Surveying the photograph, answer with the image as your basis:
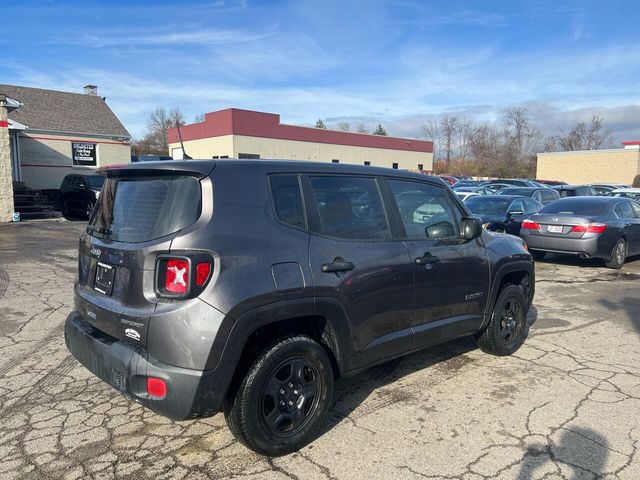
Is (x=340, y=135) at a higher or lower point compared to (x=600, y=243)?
higher

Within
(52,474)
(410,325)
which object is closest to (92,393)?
(52,474)

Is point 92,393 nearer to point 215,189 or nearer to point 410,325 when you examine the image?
point 215,189

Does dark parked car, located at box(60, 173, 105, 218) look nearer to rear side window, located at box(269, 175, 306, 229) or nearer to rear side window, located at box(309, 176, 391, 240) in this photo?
rear side window, located at box(309, 176, 391, 240)

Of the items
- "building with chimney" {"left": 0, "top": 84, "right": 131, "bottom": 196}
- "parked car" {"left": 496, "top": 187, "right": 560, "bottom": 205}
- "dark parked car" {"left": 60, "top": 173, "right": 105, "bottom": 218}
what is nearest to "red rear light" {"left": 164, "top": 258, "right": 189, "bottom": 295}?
"parked car" {"left": 496, "top": 187, "right": 560, "bottom": 205}

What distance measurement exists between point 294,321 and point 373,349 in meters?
0.75

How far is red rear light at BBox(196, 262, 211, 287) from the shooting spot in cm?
293

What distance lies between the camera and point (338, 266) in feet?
11.4

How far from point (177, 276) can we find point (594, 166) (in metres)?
53.6

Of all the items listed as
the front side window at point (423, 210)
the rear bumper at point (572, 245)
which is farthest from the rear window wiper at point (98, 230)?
the rear bumper at point (572, 245)

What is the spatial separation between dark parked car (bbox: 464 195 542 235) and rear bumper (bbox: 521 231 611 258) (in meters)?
1.12

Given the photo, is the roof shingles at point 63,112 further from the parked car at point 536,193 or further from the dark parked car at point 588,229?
the dark parked car at point 588,229

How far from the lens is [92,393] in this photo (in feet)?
13.8

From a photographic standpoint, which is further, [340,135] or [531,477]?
[340,135]

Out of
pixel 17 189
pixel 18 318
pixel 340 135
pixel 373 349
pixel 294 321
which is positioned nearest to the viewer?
pixel 294 321
